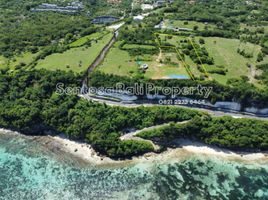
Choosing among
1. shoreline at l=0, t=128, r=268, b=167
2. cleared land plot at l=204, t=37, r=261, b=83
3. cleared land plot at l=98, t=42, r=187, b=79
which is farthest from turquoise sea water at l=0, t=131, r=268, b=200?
cleared land plot at l=204, t=37, r=261, b=83

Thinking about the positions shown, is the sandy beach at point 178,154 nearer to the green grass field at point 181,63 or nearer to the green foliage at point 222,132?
the green foliage at point 222,132

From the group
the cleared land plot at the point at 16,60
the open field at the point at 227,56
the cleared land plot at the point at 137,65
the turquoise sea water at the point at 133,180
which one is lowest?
the turquoise sea water at the point at 133,180

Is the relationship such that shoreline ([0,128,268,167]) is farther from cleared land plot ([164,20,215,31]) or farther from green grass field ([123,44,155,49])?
cleared land plot ([164,20,215,31])

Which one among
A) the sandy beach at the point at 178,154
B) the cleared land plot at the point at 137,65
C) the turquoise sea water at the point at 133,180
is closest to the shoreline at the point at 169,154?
the sandy beach at the point at 178,154

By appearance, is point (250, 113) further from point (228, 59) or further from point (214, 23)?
point (214, 23)

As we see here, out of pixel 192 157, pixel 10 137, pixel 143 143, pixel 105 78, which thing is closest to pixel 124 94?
pixel 105 78

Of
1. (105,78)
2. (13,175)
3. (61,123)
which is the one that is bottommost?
(13,175)

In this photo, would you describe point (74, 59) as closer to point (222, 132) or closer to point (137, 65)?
point (137, 65)
